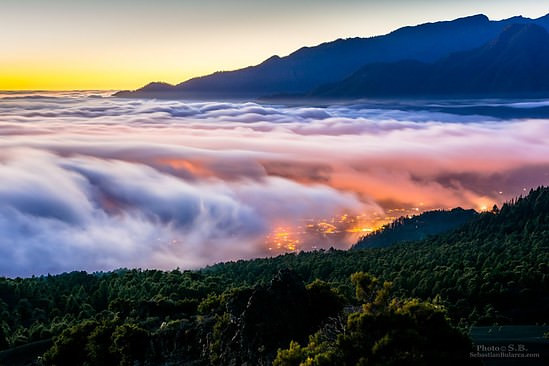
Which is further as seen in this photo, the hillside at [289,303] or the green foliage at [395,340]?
the hillside at [289,303]

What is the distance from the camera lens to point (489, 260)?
93250 millimetres

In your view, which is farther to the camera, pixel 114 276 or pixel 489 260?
pixel 114 276

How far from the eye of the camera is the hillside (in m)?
30.1

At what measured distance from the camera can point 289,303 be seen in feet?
123

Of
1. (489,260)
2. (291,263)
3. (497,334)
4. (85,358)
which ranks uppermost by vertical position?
(497,334)

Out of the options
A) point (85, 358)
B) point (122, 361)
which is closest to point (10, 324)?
point (85, 358)

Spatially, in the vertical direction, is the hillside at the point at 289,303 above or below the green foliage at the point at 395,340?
below

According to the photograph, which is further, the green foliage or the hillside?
the hillside

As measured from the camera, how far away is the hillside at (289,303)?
98.7 ft

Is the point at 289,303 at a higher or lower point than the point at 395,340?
lower

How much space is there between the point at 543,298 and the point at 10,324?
74.8m

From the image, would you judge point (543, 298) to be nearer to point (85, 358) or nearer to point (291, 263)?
point (85, 358)

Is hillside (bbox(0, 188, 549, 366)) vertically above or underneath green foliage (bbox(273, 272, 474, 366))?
underneath

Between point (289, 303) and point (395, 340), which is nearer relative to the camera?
point (395, 340)
